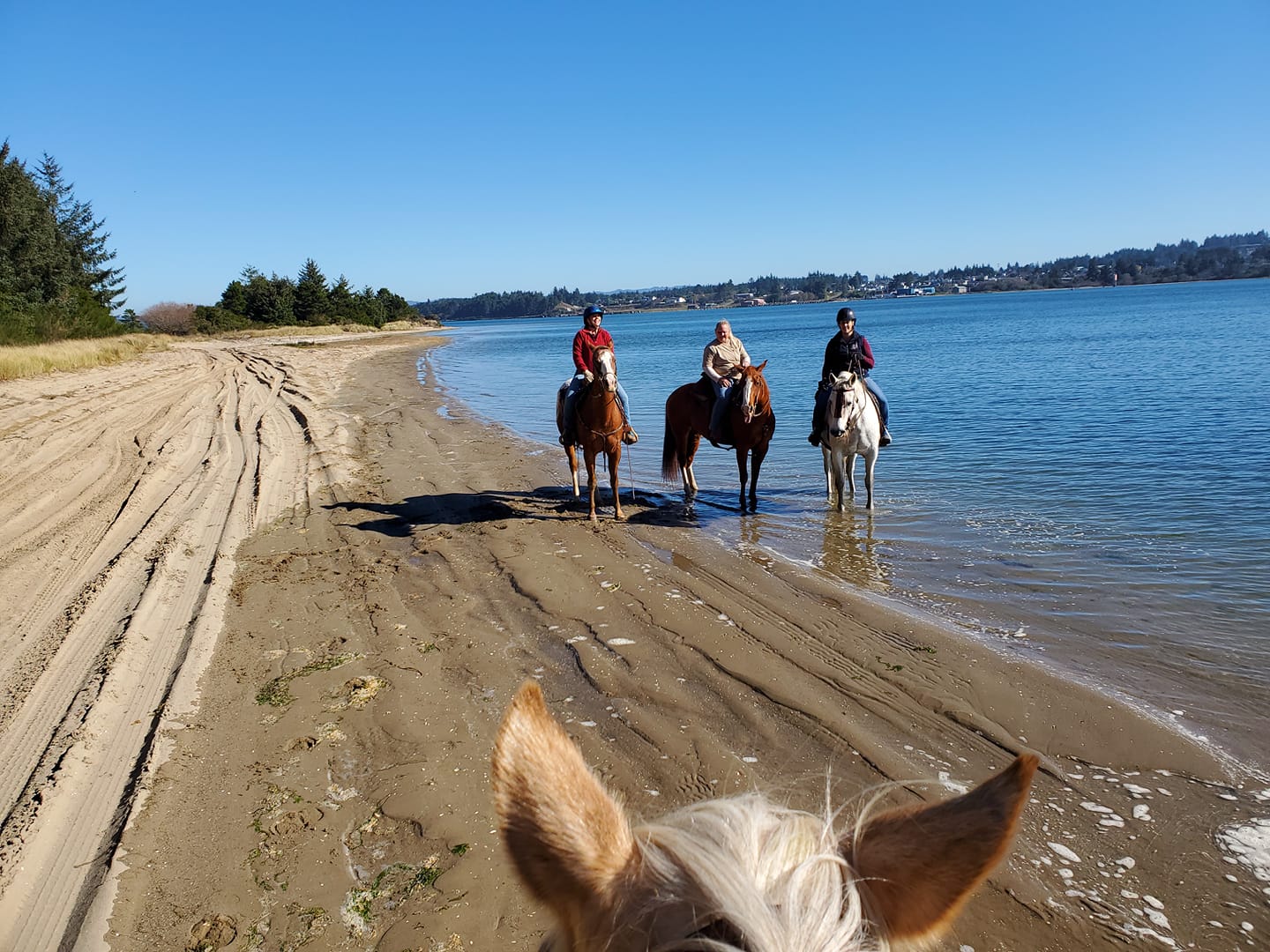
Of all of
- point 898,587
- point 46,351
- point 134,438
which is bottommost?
point 898,587

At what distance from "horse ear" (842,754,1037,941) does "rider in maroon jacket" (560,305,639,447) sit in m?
7.60

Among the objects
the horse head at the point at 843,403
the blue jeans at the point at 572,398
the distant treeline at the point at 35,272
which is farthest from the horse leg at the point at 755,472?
the distant treeline at the point at 35,272

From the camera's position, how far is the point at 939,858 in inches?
45.0

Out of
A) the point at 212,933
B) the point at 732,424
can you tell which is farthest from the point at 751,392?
the point at 212,933

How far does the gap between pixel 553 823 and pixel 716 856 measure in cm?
28

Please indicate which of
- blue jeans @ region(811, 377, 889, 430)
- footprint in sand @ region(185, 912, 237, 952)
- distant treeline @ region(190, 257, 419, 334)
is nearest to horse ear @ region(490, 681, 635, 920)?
footprint in sand @ region(185, 912, 237, 952)

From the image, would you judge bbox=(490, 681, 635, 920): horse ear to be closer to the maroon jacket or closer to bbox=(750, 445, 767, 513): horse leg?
the maroon jacket

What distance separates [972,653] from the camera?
16.8ft

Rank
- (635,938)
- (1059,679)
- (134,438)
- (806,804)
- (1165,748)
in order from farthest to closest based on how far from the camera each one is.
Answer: (134,438) → (1059,679) → (1165,748) → (806,804) → (635,938)

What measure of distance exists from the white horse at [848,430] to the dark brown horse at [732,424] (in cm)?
86

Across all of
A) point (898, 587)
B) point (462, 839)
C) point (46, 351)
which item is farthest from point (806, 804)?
point (46, 351)

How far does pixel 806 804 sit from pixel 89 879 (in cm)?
314

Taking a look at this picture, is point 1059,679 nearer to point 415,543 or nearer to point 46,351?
point 415,543

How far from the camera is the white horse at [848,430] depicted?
910 cm
